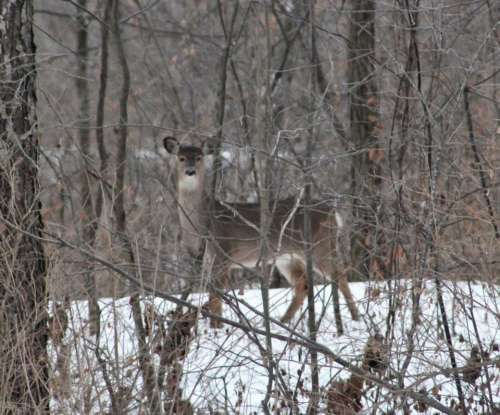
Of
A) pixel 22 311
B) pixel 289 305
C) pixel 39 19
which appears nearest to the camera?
pixel 22 311

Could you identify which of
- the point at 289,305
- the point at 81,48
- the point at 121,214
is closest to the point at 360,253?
the point at 289,305

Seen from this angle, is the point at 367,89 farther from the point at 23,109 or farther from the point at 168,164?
the point at 23,109

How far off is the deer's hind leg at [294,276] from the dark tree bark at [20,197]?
4.06 meters

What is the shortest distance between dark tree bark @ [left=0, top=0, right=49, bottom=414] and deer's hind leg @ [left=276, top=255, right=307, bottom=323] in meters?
4.06

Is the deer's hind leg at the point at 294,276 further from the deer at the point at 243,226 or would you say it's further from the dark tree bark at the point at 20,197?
the dark tree bark at the point at 20,197

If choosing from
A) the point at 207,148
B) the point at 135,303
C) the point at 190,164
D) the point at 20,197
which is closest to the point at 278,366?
the point at 135,303

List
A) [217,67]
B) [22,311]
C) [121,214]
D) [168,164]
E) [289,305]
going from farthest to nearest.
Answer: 1. [217,67]
2. [168,164]
3. [289,305]
4. [121,214]
5. [22,311]

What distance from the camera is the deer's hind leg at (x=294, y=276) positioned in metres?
9.16

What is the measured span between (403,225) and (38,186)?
7.53 feet

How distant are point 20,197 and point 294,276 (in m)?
5.12

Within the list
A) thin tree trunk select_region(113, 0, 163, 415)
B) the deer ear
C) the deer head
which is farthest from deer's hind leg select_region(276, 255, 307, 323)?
thin tree trunk select_region(113, 0, 163, 415)

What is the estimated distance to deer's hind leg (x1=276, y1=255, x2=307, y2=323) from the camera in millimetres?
9164

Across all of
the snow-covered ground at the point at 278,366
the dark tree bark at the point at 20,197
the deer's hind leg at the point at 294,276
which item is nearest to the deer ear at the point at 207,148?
the deer's hind leg at the point at 294,276

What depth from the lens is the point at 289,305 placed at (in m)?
9.66
